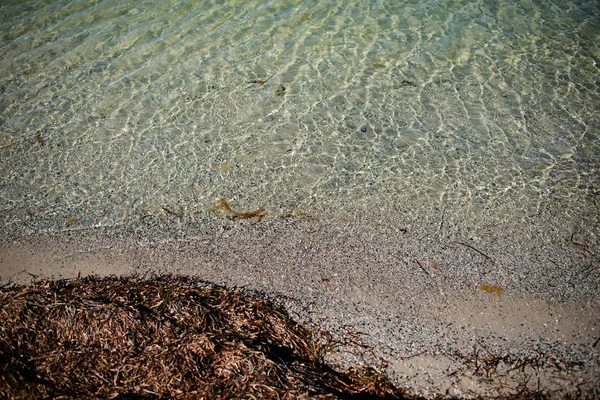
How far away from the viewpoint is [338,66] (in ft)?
19.3

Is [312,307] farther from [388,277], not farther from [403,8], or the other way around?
[403,8]

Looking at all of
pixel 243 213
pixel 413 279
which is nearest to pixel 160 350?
pixel 243 213

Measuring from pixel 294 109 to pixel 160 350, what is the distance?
3116mm

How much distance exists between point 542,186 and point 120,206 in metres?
3.71

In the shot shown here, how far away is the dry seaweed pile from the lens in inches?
108

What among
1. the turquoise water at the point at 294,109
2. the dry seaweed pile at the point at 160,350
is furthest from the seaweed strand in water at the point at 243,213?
the dry seaweed pile at the point at 160,350

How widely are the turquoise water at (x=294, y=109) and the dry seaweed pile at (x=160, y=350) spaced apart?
3.57 feet

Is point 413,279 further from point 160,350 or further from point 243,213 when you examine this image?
point 160,350

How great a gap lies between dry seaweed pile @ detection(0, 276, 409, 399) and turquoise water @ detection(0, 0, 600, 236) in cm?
109

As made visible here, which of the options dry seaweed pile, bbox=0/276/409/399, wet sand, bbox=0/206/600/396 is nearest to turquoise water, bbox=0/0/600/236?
wet sand, bbox=0/206/600/396

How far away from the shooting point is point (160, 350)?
2.93m

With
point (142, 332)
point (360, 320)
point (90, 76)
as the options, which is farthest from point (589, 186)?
point (90, 76)

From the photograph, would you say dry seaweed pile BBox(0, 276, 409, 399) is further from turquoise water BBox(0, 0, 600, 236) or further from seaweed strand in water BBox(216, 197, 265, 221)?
turquoise water BBox(0, 0, 600, 236)

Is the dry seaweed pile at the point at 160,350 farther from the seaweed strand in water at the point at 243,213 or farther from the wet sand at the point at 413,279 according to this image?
the seaweed strand in water at the point at 243,213
